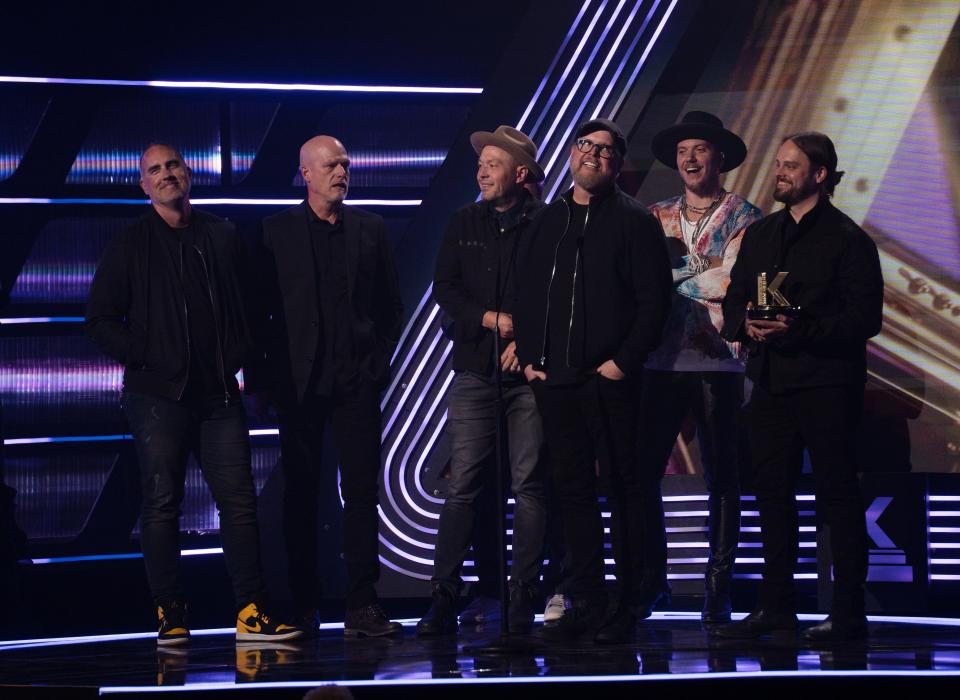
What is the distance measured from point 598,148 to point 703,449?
147 cm

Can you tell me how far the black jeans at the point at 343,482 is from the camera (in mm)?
5266

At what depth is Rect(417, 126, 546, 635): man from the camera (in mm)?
5246

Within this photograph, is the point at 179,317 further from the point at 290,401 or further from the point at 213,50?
the point at 213,50

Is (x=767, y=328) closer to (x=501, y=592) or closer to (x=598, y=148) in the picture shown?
(x=598, y=148)

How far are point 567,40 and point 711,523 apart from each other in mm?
2459

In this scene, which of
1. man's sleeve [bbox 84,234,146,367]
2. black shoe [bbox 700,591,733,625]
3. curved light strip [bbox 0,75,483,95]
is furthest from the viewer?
curved light strip [bbox 0,75,483,95]

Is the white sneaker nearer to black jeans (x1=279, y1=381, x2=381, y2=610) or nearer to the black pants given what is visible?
black jeans (x1=279, y1=381, x2=381, y2=610)

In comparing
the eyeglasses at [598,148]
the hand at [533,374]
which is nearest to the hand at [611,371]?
the hand at [533,374]

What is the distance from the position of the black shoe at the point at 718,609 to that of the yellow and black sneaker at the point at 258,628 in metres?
1.67

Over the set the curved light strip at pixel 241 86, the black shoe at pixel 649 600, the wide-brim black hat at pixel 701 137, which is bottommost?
the black shoe at pixel 649 600

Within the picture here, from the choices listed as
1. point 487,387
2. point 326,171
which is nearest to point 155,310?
point 326,171

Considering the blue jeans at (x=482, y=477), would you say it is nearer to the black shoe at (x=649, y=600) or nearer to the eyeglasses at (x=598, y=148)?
the black shoe at (x=649, y=600)

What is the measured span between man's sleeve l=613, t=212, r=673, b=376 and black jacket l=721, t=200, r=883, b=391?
326 mm

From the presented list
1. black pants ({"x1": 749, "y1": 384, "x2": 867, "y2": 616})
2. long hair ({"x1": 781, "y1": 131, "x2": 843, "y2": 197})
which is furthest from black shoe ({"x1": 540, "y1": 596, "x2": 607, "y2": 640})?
long hair ({"x1": 781, "y1": 131, "x2": 843, "y2": 197})
